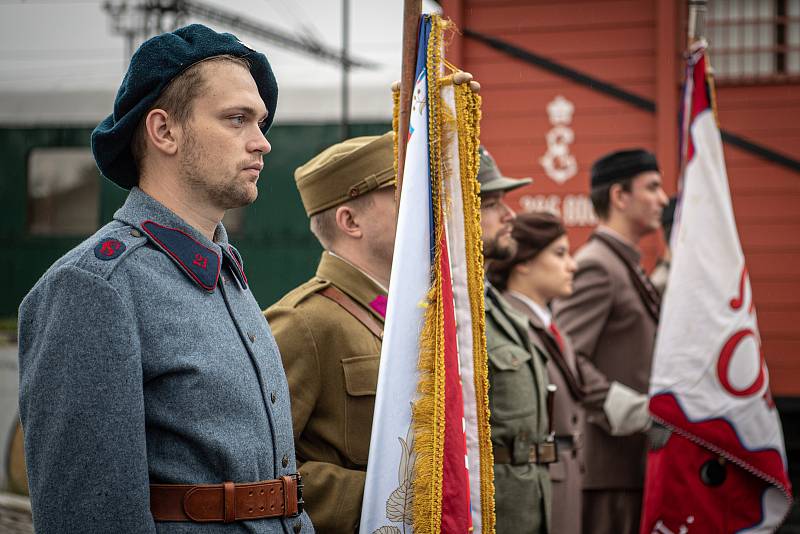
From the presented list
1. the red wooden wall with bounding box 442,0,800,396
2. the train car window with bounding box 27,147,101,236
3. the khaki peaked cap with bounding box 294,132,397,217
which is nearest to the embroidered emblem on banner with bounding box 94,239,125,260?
the khaki peaked cap with bounding box 294,132,397,217

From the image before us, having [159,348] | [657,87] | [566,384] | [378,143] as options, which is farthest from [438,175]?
[657,87]

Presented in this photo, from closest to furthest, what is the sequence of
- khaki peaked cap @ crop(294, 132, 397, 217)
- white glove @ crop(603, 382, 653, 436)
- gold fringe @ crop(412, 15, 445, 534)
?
gold fringe @ crop(412, 15, 445, 534)
khaki peaked cap @ crop(294, 132, 397, 217)
white glove @ crop(603, 382, 653, 436)

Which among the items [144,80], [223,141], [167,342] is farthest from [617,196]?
[167,342]

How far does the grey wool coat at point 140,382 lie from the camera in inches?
65.6

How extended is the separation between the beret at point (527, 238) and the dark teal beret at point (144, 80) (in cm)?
214

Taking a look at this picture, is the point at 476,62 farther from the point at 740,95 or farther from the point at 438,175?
the point at 438,175

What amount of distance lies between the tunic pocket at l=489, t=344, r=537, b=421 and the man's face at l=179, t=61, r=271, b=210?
1442mm

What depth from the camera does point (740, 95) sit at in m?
6.52

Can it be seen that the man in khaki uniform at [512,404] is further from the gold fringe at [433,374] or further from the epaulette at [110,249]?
the epaulette at [110,249]

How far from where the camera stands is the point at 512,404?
3.25 metres

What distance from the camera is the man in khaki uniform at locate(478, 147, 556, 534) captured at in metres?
3.18

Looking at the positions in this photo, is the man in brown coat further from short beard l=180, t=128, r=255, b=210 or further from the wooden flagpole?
short beard l=180, t=128, r=255, b=210

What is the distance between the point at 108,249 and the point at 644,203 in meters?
3.72

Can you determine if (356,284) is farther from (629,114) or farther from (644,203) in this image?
(629,114)
